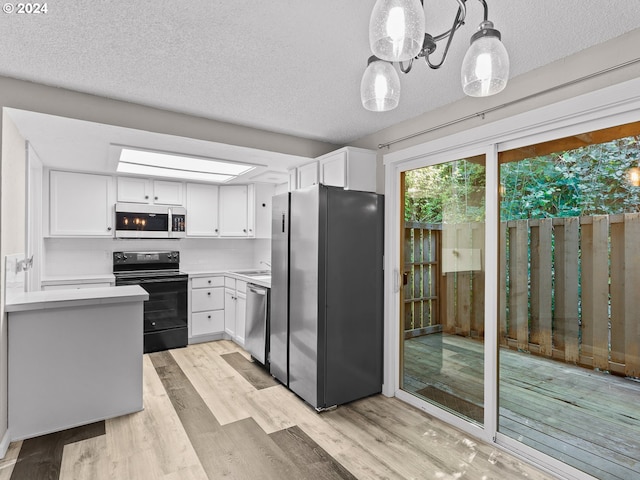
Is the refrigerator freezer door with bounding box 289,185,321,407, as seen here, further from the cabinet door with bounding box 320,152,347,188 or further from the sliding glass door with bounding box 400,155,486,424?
the sliding glass door with bounding box 400,155,486,424

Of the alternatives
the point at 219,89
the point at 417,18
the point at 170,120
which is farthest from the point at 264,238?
the point at 417,18

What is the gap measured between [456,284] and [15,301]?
10.5 feet

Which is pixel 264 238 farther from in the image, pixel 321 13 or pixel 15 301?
pixel 321 13

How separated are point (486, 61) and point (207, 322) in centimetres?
445

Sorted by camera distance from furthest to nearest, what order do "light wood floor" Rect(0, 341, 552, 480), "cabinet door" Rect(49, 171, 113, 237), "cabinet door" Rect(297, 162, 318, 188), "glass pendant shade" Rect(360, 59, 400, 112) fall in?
"cabinet door" Rect(49, 171, 113, 237)
"cabinet door" Rect(297, 162, 318, 188)
"light wood floor" Rect(0, 341, 552, 480)
"glass pendant shade" Rect(360, 59, 400, 112)

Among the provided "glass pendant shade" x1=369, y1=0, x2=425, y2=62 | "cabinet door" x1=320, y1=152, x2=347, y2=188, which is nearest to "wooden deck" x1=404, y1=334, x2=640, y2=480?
"cabinet door" x1=320, y1=152, x2=347, y2=188

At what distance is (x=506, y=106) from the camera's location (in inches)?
90.4

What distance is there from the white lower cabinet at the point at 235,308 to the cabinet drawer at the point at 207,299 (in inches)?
3.1

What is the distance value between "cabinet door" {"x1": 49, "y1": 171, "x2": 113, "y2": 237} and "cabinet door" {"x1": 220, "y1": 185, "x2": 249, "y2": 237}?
1384 mm

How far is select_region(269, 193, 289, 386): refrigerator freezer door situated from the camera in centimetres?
326

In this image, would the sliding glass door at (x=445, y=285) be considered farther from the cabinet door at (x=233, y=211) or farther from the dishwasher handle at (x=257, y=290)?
the cabinet door at (x=233, y=211)

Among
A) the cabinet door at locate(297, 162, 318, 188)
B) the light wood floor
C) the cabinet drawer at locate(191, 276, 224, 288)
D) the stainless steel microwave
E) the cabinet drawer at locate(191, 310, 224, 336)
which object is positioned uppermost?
the cabinet door at locate(297, 162, 318, 188)

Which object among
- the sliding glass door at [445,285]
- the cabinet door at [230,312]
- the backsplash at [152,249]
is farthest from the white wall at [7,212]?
the sliding glass door at [445,285]

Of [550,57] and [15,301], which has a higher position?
[550,57]
